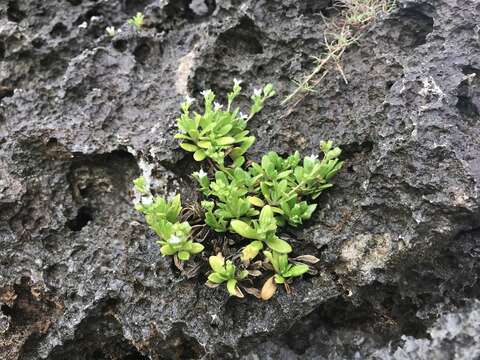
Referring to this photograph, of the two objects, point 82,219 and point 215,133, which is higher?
point 215,133

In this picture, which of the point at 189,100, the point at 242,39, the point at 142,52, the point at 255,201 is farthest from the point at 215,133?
the point at 142,52

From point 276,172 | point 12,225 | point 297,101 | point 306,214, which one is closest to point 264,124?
point 297,101

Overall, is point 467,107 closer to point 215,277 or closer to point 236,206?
point 236,206

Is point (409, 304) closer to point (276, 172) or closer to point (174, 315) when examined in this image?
point (276, 172)

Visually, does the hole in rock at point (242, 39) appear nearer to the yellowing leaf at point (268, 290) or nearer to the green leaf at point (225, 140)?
the green leaf at point (225, 140)

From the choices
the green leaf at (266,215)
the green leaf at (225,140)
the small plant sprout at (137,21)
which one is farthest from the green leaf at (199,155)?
the small plant sprout at (137,21)
